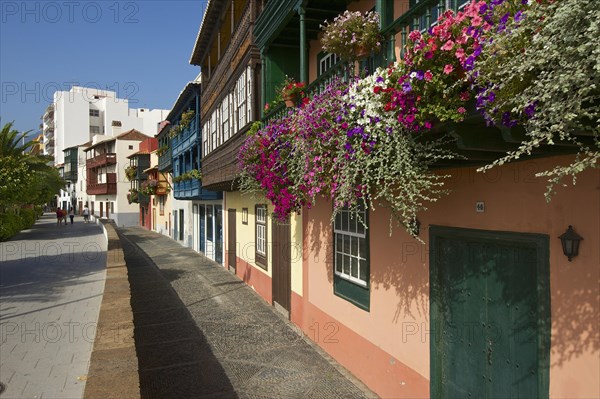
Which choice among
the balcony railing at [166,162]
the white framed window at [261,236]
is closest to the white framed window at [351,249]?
the white framed window at [261,236]

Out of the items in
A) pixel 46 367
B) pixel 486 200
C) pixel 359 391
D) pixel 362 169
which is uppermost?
pixel 362 169

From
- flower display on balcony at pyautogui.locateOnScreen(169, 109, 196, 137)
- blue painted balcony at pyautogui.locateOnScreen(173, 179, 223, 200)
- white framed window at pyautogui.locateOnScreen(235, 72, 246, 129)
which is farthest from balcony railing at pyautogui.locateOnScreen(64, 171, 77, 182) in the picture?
white framed window at pyautogui.locateOnScreen(235, 72, 246, 129)

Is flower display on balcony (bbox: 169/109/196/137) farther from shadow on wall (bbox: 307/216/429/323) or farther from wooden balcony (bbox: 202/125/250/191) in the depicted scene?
shadow on wall (bbox: 307/216/429/323)

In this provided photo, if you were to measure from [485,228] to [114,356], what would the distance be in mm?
4499

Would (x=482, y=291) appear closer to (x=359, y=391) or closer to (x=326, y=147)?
(x=326, y=147)

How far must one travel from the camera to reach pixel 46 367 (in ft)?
21.4

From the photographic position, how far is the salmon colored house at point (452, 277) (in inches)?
145

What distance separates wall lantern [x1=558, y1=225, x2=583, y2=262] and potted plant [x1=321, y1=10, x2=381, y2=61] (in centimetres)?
278

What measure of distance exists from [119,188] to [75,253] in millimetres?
36033

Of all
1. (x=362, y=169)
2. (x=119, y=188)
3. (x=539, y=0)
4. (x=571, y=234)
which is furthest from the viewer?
(x=119, y=188)

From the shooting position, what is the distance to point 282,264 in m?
11.0

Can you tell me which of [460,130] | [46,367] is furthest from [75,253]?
[460,130]

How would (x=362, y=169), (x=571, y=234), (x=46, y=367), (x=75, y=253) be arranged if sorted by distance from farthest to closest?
1. (x=75, y=253)
2. (x=46, y=367)
3. (x=362, y=169)
4. (x=571, y=234)

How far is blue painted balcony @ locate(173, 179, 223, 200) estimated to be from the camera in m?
19.7
